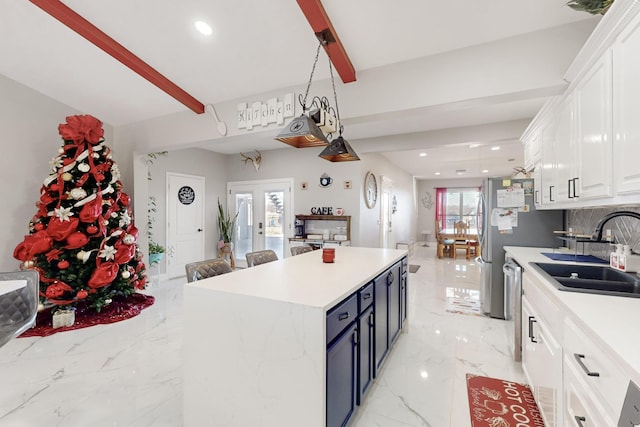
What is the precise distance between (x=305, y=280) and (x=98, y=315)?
321cm

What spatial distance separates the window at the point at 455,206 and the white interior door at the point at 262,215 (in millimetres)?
6533

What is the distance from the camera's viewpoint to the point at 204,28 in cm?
250

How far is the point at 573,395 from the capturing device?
1.15 m

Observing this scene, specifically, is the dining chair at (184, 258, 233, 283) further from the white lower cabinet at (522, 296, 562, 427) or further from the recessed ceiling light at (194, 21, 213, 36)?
the white lower cabinet at (522, 296, 562, 427)

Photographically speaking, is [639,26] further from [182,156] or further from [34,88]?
[182,156]

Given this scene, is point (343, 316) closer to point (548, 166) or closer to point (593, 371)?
point (593, 371)

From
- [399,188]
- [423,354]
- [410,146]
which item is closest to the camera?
[423,354]

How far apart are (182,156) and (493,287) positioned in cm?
553

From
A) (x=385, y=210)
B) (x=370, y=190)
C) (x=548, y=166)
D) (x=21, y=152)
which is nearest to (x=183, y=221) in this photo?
(x=21, y=152)

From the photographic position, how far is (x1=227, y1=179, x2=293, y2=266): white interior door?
6070mm

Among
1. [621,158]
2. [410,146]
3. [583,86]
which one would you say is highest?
[410,146]

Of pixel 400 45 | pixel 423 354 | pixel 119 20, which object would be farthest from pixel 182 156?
pixel 423 354

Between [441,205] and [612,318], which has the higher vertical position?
[441,205]

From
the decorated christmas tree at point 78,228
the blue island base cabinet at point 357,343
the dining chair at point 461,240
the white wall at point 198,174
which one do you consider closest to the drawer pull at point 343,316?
the blue island base cabinet at point 357,343
